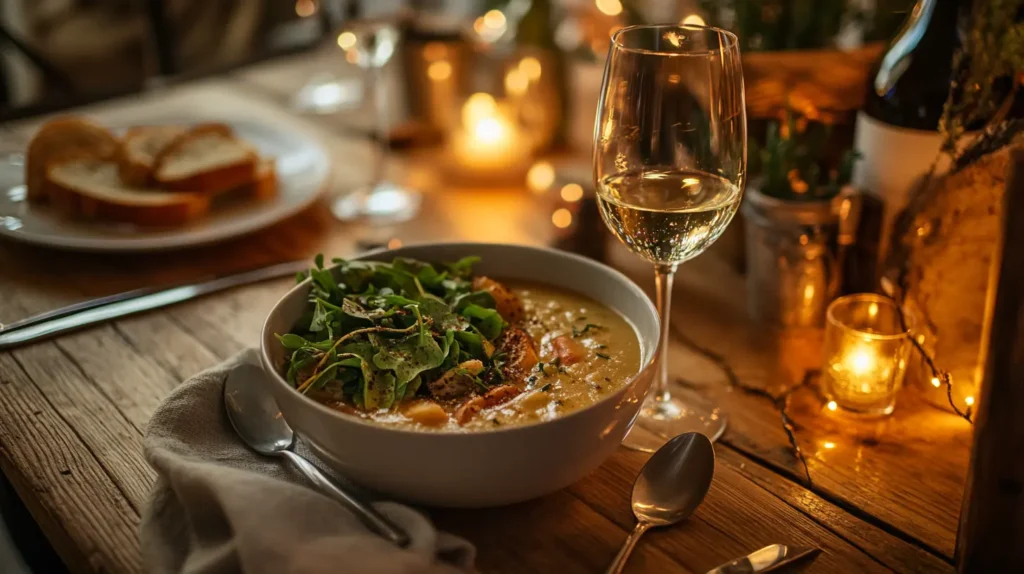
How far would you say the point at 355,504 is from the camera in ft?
3.08

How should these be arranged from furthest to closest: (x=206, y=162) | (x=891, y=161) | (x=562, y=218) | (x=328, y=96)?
(x=328, y=96)
(x=206, y=162)
(x=562, y=218)
(x=891, y=161)

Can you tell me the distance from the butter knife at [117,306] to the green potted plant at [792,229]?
776 mm

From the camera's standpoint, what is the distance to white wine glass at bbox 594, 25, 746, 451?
3.31 ft

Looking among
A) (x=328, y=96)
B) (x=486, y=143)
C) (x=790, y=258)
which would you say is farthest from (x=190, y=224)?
(x=790, y=258)

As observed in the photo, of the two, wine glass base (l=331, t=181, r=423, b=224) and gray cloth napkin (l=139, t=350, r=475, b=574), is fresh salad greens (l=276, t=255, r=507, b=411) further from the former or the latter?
wine glass base (l=331, t=181, r=423, b=224)

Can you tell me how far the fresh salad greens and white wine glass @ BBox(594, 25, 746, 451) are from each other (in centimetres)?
22

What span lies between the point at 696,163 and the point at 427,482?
0.48 m

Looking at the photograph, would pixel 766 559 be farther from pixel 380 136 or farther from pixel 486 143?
pixel 380 136

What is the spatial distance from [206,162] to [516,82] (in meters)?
0.74

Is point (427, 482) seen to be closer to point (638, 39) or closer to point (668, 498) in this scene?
point (668, 498)

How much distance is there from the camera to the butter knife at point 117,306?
1.38 m

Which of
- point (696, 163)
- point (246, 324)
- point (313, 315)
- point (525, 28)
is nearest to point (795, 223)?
point (696, 163)

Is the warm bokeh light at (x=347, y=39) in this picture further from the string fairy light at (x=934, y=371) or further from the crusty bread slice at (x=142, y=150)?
the string fairy light at (x=934, y=371)

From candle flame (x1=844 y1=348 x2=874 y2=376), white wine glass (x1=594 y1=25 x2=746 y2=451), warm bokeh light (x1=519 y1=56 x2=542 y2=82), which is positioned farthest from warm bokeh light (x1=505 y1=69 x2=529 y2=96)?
candle flame (x1=844 y1=348 x2=874 y2=376)
